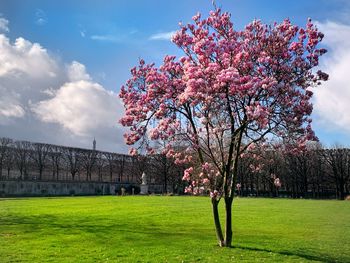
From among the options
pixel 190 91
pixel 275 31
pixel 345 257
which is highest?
pixel 275 31

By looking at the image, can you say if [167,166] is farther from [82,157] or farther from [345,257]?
[345,257]

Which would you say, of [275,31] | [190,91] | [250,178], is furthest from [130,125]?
[250,178]

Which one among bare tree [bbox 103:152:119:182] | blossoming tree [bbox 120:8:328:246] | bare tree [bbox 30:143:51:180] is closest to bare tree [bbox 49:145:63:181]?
bare tree [bbox 30:143:51:180]

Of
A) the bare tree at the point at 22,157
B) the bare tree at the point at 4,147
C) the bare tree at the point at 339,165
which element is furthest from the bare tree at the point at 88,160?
the bare tree at the point at 339,165

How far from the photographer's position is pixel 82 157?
114 metres

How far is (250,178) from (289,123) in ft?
288

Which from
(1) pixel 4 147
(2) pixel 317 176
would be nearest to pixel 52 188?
(1) pixel 4 147

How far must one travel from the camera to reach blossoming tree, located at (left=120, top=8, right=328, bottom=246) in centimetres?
1518

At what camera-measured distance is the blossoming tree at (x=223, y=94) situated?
15.2m

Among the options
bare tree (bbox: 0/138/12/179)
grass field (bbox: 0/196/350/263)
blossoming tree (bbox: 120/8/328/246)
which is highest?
bare tree (bbox: 0/138/12/179)

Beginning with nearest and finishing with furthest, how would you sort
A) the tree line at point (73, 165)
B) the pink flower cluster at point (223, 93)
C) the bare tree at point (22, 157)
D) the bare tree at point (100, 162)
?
the pink flower cluster at point (223, 93) → the tree line at point (73, 165) → the bare tree at point (22, 157) → the bare tree at point (100, 162)

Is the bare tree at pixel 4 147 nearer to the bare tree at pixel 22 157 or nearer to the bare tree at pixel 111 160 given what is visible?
the bare tree at pixel 22 157

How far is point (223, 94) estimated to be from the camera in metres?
15.4

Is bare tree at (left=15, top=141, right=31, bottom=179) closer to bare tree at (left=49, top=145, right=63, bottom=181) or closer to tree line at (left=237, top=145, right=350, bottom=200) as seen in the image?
bare tree at (left=49, top=145, right=63, bottom=181)
